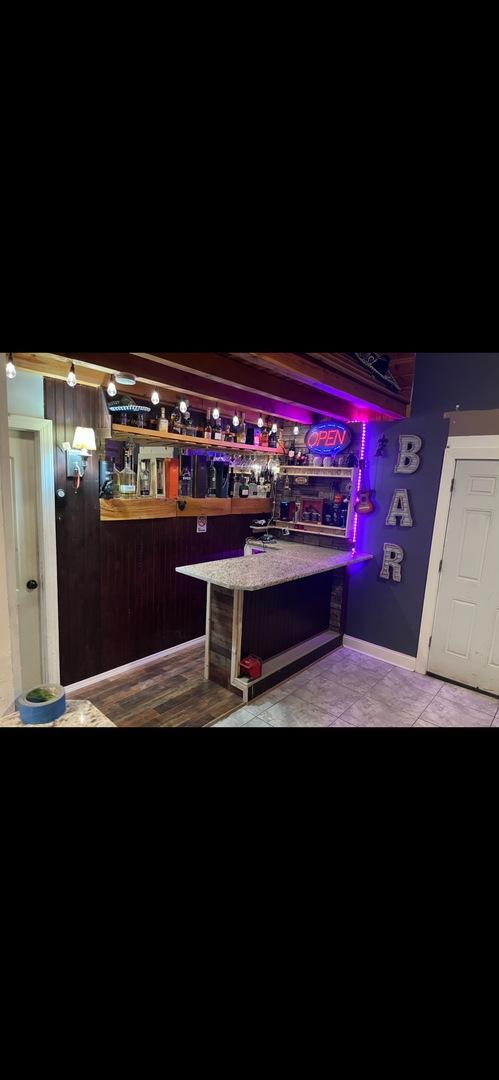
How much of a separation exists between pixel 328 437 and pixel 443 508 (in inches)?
55.9

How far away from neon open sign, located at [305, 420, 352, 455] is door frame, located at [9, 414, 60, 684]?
2.70m

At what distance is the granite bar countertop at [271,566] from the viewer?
279 cm

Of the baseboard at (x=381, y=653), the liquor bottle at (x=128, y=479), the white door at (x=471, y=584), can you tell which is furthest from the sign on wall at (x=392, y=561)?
the liquor bottle at (x=128, y=479)

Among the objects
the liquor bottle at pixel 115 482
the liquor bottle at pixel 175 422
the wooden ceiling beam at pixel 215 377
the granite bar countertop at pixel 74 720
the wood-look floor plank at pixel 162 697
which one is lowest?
the wood-look floor plank at pixel 162 697

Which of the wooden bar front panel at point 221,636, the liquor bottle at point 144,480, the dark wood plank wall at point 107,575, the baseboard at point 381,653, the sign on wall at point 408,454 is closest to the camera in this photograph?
the dark wood plank wall at point 107,575

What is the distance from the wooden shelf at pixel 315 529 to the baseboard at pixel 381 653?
3.77 ft

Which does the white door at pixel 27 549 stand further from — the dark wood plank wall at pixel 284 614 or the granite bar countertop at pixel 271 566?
the dark wood plank wall at pixel 284 614

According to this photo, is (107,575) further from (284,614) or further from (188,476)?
(284,614)

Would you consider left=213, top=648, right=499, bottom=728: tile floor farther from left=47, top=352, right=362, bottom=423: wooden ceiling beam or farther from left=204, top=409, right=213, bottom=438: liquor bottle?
left=204, top=409, right=213, bottom=438: liquor bottle

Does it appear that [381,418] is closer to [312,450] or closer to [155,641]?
[312,450]

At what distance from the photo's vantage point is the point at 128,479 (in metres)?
3.35

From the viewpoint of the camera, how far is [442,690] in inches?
136

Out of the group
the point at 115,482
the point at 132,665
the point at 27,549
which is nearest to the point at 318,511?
the point at 115,482
